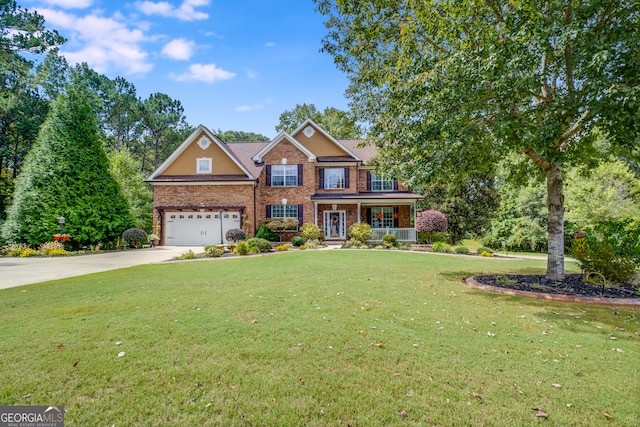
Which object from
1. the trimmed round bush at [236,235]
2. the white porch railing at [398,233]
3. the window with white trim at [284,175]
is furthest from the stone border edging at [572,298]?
the window with white trim at [284,175]

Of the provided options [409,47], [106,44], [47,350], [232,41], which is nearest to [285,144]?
[232,41]

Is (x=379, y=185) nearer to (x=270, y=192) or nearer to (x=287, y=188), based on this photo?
(x=287, y=188)

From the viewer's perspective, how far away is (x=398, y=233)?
22.2 meters

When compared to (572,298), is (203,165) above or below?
above

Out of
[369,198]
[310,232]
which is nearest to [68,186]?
[310,232]

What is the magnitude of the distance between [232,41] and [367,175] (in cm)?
1445

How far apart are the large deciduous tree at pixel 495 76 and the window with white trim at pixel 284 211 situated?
13.3 metres

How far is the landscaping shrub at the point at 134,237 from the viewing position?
20.0 m

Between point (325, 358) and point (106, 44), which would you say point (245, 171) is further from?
point (325, 358)

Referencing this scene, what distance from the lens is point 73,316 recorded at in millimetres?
5172

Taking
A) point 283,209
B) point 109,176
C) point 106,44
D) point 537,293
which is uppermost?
point 106,44

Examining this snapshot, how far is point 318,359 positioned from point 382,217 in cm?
2097

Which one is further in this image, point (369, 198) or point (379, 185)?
point (379, 185)
